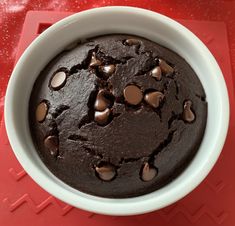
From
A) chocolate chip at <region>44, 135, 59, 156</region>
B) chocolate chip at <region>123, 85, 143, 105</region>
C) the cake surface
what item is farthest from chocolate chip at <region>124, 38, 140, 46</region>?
chocolate chip at <region>44, 135, 59, 156</region>

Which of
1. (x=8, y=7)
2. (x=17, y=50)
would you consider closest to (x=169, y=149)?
(x=17, y=50)

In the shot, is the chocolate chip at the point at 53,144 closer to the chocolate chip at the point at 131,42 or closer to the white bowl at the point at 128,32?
the white bowl at the point at 128,32

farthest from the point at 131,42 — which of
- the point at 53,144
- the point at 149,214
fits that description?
the point at 149,214

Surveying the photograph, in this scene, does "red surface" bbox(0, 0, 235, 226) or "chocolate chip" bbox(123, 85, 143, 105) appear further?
"red surface" bbox(0, 0, 235, 226)

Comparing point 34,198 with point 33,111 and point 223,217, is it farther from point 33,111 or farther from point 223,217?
point 223,217

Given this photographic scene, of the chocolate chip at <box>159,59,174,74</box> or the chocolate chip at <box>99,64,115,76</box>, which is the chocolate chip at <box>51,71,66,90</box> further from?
the chocolate chip at <box>159,59,174,74</box>

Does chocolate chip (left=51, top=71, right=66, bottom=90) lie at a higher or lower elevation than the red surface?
higher
